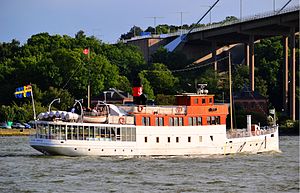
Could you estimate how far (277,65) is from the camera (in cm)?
14550

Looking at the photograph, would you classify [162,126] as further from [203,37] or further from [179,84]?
[203,37]

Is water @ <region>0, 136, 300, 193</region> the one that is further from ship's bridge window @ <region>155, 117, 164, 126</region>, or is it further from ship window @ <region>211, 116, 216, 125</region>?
ship window @ <region>211, 116, 216, 125</region>

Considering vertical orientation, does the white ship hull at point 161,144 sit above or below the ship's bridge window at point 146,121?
below

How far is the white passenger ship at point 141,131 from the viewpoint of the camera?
6106 centimetres

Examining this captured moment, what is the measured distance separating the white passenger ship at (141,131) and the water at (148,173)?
Answer: 99 cm

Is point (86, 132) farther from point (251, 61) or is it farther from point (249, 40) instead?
point (249, 40)

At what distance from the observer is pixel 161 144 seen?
63688 millimetres

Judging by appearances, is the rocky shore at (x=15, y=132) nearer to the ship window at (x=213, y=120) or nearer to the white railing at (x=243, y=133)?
the white railing at (x=243, y=133)

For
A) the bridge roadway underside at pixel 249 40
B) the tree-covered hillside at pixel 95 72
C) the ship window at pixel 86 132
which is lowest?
the ship window at pixel 86 132

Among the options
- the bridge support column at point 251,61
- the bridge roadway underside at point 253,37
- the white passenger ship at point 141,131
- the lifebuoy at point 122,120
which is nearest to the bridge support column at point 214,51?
the bridge roadway underside at point 253,37

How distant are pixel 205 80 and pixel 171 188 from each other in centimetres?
8841

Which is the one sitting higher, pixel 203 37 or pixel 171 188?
pixel 203 37

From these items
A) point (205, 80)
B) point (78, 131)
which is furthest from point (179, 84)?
point (78, 131)

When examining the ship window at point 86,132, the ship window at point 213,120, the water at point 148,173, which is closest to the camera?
the water at point 148,173
